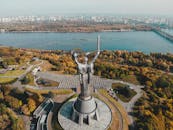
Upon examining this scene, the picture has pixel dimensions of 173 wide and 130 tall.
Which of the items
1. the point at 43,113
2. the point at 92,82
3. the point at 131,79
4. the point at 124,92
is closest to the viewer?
the point at 43,113

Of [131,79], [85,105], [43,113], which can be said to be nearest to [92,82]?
[131,79]

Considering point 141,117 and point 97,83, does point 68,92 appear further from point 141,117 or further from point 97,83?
point 141,117

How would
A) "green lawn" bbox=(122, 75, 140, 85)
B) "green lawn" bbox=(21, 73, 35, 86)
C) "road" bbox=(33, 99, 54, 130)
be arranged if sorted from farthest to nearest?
"green lawn" bbox=(122, 75, 140, 85) → "green lawn" bbox=(21, 73, 35, 86) → "road" bbox=(33, 99, 54, 130)

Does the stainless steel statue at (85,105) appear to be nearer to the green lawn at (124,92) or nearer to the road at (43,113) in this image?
the road at (43,113)

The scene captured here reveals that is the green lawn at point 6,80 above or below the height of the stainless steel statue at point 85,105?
below

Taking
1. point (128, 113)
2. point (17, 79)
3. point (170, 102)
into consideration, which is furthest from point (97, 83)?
point (17, 79)

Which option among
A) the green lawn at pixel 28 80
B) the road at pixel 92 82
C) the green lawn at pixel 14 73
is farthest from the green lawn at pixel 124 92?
the green lawn at pixel 14 73

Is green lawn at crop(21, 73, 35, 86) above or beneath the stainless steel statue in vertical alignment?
beneath

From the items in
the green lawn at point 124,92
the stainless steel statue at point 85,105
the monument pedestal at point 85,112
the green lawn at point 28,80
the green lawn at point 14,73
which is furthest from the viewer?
the green lawn at point 14,73

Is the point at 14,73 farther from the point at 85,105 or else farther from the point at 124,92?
the point at 124,92

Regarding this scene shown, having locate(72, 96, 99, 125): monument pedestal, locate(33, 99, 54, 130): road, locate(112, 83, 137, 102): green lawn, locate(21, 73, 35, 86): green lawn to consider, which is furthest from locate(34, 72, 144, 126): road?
locate(72, 96, 99, 125): monument pedestal

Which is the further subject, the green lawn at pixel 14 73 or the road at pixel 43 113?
the green lawn at pixel 14 73

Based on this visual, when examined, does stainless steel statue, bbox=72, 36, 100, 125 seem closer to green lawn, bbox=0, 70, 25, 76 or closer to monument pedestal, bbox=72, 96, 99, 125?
monument pedestal, bbox=72, 96, 99, 125
